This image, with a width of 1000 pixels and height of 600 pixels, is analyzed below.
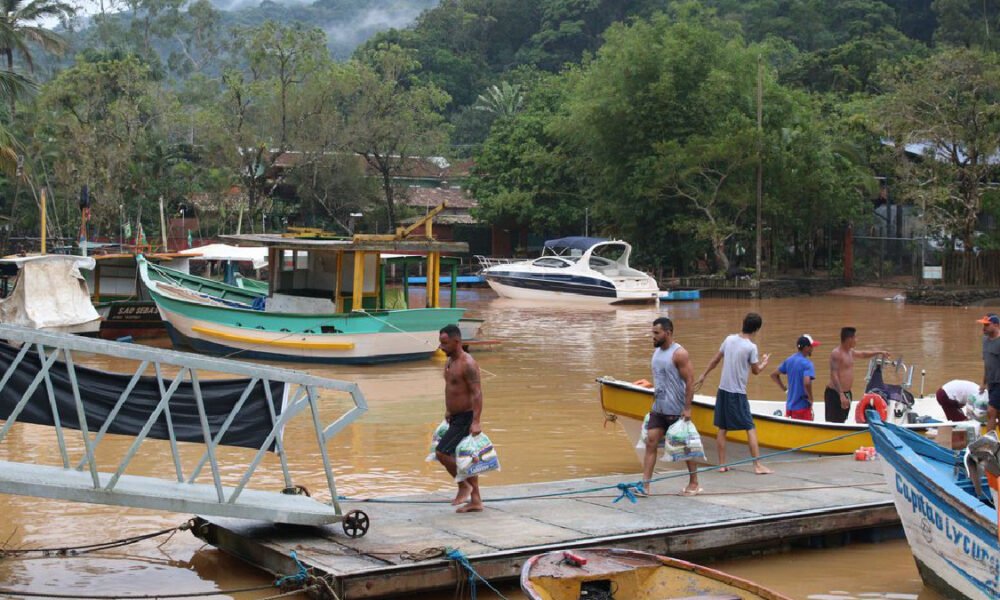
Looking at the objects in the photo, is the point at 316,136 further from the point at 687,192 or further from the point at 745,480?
the point at 745,480

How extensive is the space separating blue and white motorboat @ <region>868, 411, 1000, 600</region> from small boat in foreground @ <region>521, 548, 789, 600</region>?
1.30 metres

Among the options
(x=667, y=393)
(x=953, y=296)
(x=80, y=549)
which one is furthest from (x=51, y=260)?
(x=953, y=296)

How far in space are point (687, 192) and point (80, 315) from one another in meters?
25.0

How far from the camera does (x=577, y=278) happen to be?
1553 inches

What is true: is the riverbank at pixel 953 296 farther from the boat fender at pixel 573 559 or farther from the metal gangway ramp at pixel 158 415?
the boat fender at pixel 573 559

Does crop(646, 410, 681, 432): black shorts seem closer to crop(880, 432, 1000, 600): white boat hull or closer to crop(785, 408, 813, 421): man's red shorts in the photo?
crop(880, 432, 1000, 600): white boat hull

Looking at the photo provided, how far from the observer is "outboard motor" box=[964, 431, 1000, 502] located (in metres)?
7.31

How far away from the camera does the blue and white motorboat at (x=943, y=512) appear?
7.48m

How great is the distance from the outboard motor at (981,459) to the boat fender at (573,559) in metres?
2.56

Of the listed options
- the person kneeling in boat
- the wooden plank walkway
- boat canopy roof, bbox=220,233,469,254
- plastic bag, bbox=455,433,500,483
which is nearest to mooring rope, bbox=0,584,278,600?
the wooden plank walkway

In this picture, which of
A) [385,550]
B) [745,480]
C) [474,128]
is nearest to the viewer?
[385,550]

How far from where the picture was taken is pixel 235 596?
27.2ft

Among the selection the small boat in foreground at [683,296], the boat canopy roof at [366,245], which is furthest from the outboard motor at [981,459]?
the small boat in foreground at [683,296]

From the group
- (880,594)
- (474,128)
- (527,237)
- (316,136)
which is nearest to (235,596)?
(880,594)
